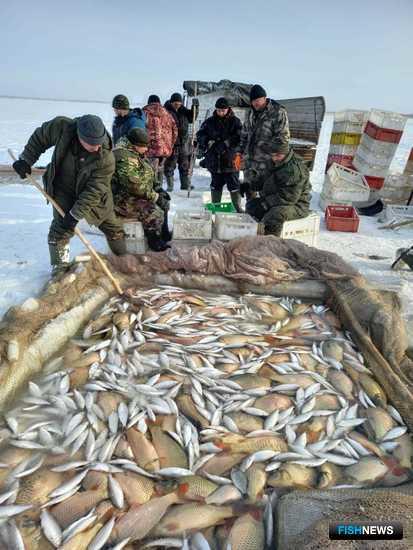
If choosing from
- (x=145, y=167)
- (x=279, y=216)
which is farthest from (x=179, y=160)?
(x=279, y=216)

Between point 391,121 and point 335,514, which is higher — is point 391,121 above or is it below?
above

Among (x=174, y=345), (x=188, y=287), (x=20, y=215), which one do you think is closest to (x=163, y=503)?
(x=174, y=345)

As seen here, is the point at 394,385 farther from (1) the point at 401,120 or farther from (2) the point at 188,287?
(1) the point at 401,120

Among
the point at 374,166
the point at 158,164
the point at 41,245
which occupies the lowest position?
the point at 41,245

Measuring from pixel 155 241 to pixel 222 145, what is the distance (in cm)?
271

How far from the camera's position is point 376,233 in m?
7.37

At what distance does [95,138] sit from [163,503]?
338cm

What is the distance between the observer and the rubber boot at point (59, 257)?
474cm

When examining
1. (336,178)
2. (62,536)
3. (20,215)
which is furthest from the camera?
(336,178)

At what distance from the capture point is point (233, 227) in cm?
538

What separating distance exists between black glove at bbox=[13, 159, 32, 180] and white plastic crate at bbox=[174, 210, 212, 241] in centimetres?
194

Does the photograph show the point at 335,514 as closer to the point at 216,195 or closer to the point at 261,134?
the point at 261,134

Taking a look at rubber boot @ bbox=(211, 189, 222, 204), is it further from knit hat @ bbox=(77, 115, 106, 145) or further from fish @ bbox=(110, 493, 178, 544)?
fish @ bbox=(110, 493, 178, 544)

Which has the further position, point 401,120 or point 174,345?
point 401,120
